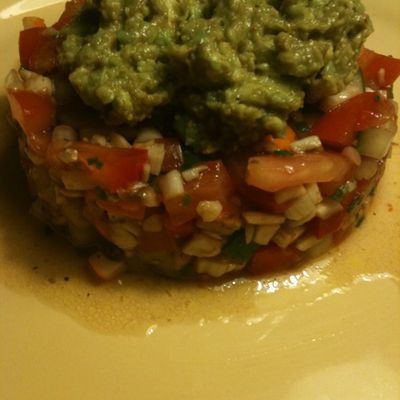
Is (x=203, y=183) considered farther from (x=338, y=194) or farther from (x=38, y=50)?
(x=38, y=50)

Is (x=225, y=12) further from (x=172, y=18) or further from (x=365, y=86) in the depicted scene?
(x=365, y=86)

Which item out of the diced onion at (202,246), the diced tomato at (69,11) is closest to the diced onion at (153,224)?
the diced onion at (202,246)

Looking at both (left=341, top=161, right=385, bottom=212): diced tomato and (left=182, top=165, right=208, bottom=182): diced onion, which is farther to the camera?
(left=341, top=161, right=385, bottom=212): diced tomato

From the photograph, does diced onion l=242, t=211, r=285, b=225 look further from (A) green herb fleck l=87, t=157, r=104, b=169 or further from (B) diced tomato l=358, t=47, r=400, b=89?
(B) diced tomato l=358, t=47, r=400, b=89

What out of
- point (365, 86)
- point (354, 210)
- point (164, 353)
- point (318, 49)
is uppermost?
point (318, 49)

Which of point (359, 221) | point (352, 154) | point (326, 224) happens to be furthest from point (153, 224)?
point (359, 221)

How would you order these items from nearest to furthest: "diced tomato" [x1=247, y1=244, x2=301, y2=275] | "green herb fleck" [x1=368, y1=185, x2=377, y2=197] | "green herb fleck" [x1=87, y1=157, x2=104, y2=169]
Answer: "green herb fleck" [x1=87, y1=157, x2=104, y2=169]
"diced tomato" [x1=247, y1=244, x2=301, y2=275]
"green herb fleck" [x1=368, y1=185, x2=377, y2=197]

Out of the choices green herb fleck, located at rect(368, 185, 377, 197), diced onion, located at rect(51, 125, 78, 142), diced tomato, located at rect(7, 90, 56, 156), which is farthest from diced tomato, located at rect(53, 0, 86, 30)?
green herb fleck, located at rect(368, 185, 377, 197)

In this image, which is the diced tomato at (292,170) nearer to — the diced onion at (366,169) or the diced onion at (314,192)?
the diced onion at (314,192)

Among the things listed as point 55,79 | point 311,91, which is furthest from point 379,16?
point 55,79
